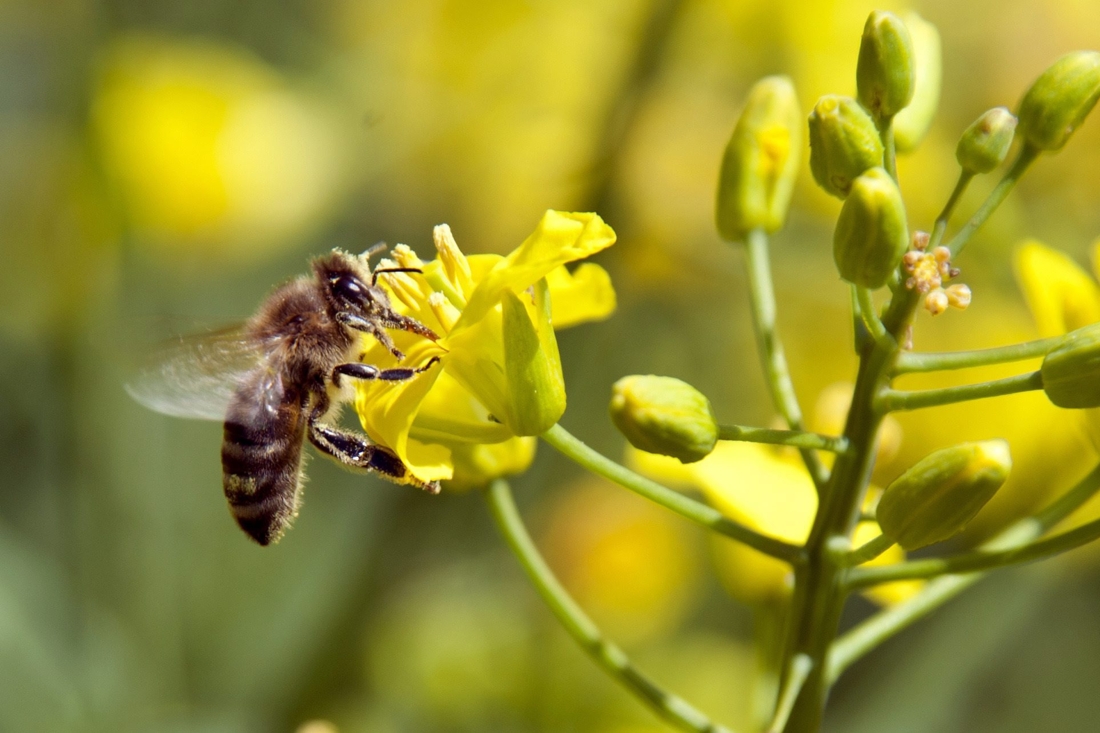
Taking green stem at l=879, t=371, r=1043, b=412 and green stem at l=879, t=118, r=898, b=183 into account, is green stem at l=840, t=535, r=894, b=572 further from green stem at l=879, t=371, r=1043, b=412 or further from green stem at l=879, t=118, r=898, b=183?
green stem at l=879, t=118, r=898, b=183

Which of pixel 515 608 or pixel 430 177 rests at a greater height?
pixel 430 177

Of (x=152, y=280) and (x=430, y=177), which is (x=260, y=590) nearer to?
(x=152, y=280)

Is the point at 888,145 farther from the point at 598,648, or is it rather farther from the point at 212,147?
the point at 212,147

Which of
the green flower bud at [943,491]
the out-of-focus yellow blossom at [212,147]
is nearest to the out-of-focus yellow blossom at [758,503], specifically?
the green flower bud at [943,491]

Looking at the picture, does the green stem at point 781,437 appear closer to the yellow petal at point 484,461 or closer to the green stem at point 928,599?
the green stem at point 928,599

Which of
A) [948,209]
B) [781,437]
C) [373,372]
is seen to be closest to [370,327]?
[373,372]

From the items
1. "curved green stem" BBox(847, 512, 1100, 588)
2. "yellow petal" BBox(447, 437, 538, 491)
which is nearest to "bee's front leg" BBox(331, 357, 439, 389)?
"yellow petal" BBox(447, 437, 538, 491)

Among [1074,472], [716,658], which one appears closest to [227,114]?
[716,658]
